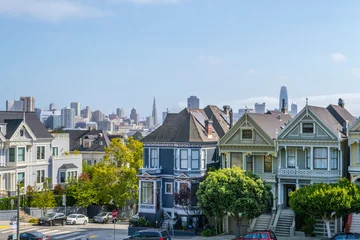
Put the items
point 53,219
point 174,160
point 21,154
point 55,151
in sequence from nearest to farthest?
point 174,160 → point 53,219 → point 21,154 → point 55,151

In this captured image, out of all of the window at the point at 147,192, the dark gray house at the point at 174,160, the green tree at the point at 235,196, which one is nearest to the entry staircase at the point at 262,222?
the green tree at the point at 235,196

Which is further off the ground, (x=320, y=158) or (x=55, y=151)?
(x=55, y=151)

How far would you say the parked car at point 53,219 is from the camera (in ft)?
192

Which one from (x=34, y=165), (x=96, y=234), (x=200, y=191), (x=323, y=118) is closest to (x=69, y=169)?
(x=34, y=165)

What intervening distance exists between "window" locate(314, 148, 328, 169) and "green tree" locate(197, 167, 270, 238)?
16.2 ft

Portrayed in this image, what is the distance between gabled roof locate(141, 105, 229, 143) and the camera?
54.6 meters

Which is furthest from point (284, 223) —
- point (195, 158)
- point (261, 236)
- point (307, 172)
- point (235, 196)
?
point (195, 158)

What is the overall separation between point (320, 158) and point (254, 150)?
232 inches

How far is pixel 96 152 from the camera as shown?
91500 mm

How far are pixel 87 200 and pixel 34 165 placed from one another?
31.9 ft

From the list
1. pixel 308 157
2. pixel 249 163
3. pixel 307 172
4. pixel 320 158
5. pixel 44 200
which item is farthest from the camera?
pixel 44 200

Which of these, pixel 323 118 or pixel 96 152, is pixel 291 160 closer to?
pixel 323 118

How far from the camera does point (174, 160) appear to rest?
54.6 metres

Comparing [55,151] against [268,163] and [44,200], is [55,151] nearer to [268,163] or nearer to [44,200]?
[44,200]
